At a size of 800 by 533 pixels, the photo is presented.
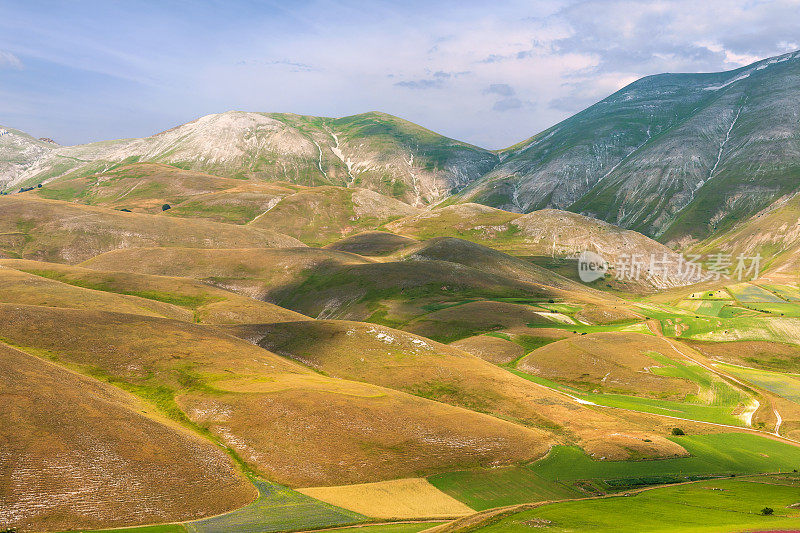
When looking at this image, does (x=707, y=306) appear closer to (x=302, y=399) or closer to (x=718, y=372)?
(x=718, y=372)

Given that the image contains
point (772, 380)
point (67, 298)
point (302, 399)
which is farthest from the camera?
point (67, 298)

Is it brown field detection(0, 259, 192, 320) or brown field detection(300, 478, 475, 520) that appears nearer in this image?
brown field detection(300, 478, 475, 520)

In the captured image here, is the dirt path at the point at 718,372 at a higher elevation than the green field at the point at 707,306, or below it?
below

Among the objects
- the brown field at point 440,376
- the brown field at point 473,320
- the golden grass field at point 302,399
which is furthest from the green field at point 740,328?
the brown field at point 440,376

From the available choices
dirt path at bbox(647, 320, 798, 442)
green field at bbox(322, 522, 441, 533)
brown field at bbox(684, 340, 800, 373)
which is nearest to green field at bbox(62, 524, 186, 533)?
green field at bbox(322, 522, 441, 533)

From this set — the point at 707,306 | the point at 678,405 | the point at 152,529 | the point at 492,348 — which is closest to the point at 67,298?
the point at 152,529

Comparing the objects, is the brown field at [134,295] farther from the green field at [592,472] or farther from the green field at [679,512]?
the green field at [679,512]

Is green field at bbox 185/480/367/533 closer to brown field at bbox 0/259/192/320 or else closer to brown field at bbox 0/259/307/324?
brown field at bbox 0/259/192/320
